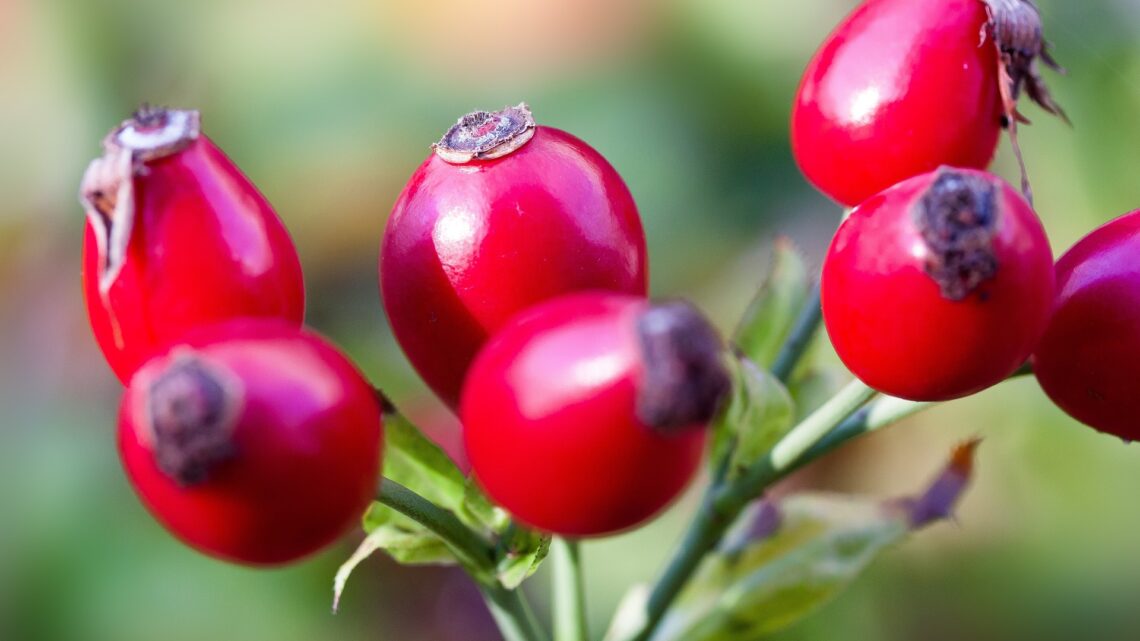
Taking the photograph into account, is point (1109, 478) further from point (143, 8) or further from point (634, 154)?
point (143, 8)

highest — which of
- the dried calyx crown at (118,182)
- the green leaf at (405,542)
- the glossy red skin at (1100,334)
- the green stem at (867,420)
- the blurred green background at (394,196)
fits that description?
the dried calyx crown at (118,182)

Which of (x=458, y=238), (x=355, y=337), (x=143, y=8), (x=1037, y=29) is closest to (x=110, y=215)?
(x=458, y=238)

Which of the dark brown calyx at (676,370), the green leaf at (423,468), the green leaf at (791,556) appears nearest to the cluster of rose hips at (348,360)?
the dark brown calyx at (676,370)

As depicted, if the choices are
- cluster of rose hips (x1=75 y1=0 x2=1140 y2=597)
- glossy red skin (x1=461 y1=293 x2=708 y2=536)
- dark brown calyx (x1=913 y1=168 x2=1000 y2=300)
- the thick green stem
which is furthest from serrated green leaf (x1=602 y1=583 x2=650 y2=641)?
dark brown calyx (x1=913 y1=168 x2=1000 y2=300)

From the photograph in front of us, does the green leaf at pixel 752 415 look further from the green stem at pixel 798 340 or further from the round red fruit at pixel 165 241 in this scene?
the round red fruit at pixel 165 241

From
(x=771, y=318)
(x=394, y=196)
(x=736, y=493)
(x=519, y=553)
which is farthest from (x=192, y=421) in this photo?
(x=394, y=196)

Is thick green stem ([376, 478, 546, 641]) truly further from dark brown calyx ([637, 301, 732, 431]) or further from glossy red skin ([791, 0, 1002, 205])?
glossy red skin ([791, 0, 1002, 205])
